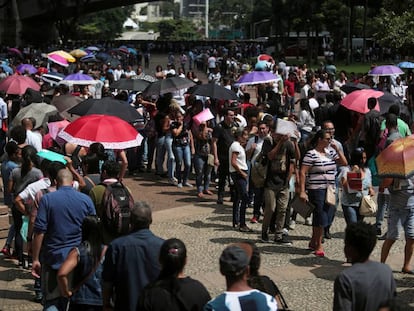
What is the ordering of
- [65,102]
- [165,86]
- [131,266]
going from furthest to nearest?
[165,86] → [65,102] → [131,266]

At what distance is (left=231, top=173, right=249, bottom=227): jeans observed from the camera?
36.8ft

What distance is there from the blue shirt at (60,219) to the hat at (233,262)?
218 cm

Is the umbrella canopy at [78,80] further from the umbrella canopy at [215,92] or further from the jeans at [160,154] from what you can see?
the jeans at [160,154]

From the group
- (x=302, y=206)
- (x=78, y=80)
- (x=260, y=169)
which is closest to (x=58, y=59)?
(x=78, y=80)

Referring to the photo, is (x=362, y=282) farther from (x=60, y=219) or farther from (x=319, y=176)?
(x=319, y=176)

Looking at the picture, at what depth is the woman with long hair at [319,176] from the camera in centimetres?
973

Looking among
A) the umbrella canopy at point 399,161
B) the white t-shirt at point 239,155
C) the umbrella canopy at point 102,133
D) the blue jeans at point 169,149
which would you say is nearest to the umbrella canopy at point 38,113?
the blue jeans at point 169,149

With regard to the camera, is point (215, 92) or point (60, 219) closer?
point (60, 219)

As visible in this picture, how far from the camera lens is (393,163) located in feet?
26.9

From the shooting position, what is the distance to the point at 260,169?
34.5ft

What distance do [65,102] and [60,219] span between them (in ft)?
25.4

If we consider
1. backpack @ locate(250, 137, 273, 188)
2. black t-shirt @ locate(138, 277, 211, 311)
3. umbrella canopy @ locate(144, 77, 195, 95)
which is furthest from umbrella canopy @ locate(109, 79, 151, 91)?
black t-shirt @ locate(138, 277, 211, 311)

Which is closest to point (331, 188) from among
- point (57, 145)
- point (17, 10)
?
point (57, 145)

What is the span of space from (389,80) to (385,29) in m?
11.8
